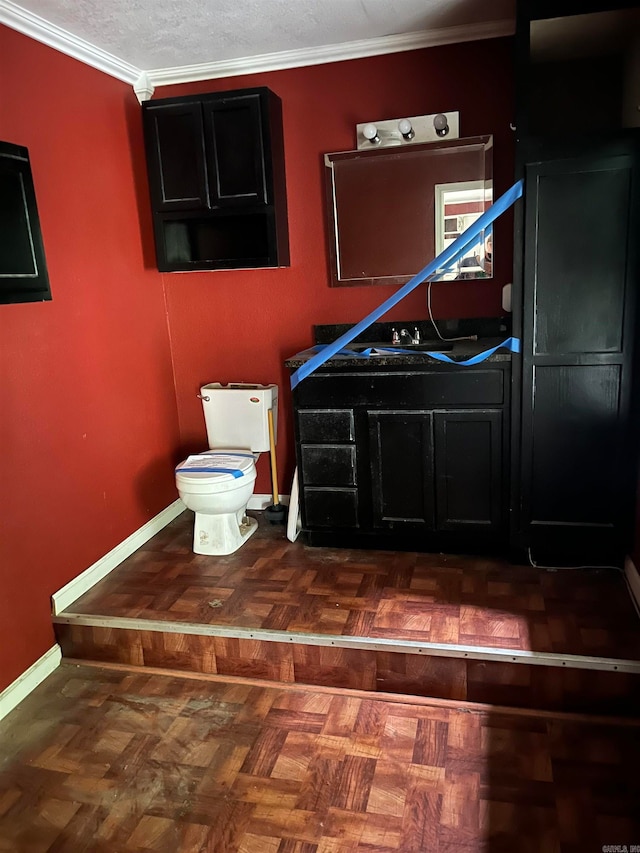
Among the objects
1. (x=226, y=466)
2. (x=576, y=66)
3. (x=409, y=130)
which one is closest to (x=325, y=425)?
(x=226, y=466)

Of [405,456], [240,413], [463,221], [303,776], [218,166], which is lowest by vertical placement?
[303,776]

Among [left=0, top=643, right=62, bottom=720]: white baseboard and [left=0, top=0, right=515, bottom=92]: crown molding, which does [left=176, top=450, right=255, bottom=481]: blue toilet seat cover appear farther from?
[left=0, top=0, right=515, bottom=92]: crown molding

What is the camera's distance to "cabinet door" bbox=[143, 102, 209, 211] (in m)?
2.97

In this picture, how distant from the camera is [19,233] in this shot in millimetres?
2322

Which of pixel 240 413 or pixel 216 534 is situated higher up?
A: pixel 240 413

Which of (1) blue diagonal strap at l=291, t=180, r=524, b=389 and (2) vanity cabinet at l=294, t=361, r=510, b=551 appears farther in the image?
(2) vanity cabinet at l=294, t=361, r=510, b=551

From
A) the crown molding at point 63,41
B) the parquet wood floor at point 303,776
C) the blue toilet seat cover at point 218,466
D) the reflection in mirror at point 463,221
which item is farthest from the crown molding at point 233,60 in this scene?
the parquet wood floor at point 303,776

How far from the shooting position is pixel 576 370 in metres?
2.51

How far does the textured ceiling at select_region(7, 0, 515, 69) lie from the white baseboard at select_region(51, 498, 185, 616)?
6.98ft

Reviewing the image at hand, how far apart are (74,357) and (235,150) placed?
46.2 inches

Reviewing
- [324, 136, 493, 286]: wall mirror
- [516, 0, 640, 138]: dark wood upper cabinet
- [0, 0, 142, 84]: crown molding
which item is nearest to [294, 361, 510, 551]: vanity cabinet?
[324, 136, 493, 286]: wall mirror

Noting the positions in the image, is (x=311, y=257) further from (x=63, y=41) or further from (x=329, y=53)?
(x=63, y=41)

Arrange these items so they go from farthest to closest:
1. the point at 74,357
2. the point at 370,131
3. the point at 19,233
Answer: the point at 370,131
the point at 74,357
the point at 19,233

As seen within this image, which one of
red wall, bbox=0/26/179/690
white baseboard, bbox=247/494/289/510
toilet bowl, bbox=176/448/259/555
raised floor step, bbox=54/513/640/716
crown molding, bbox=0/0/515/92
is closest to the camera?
raised floor step, bbox=54/513/640/716
